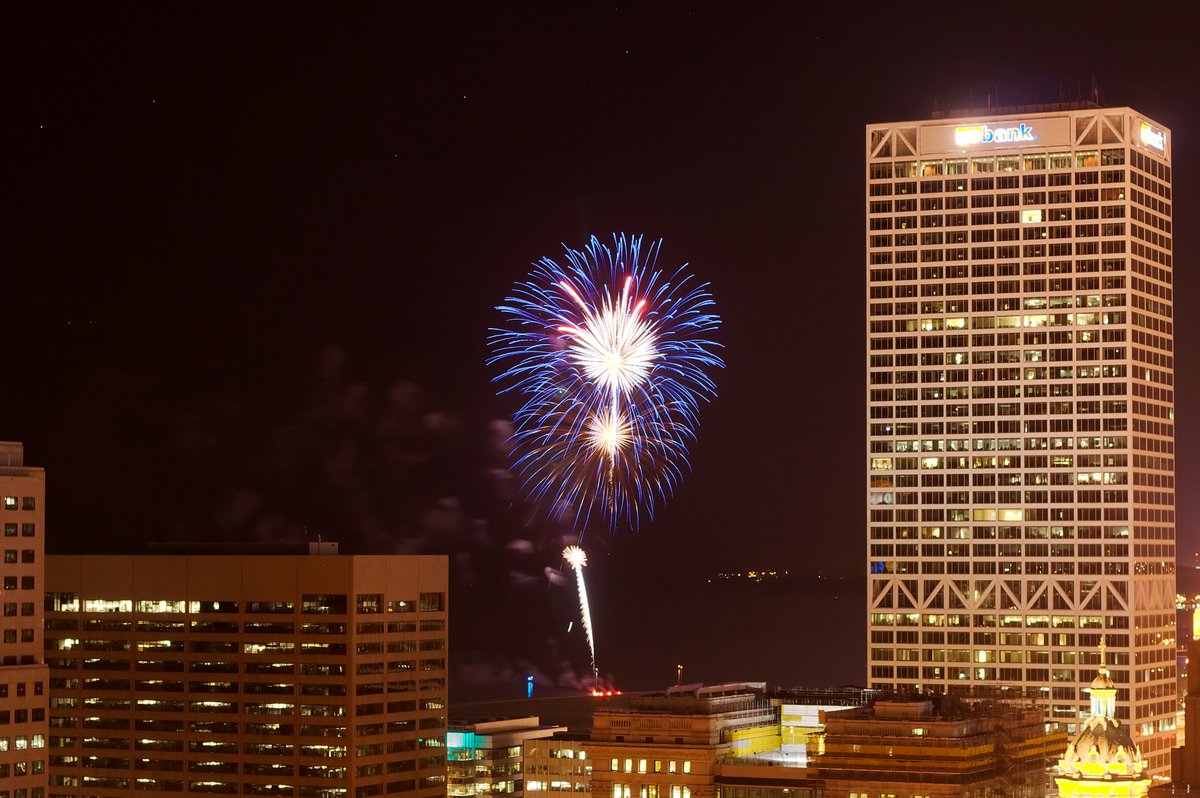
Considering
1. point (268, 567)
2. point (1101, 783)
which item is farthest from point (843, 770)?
point (268, 567)

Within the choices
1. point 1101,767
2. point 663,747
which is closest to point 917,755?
point 663,747

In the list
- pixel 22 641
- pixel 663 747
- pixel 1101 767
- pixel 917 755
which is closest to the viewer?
pixel 1101 767

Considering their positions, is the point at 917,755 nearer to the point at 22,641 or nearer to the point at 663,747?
the point at 663,747

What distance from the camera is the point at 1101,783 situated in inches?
5389

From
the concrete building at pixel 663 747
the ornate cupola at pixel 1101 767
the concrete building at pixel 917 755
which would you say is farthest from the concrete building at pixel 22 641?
the ornate cupola at pixel 1101 767

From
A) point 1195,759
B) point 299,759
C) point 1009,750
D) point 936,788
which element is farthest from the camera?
point 299,759

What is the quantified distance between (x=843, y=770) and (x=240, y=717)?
5629cm

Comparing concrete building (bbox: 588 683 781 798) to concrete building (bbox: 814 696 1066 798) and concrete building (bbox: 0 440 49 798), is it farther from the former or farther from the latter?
concrete building (bbox: 0 440 49 798)

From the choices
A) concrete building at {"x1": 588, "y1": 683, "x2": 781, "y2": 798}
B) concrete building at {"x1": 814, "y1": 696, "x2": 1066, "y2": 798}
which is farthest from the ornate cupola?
concrete building at {"x1": 588, "y1": 683, "x2": 781, "y2": 798}

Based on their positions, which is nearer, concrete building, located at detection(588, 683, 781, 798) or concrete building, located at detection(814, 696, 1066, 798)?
concrete building, located at detection(814, 696, 1066, 798)

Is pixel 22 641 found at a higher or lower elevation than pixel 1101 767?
higher

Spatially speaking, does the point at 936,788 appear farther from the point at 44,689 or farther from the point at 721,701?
the point at 44,689

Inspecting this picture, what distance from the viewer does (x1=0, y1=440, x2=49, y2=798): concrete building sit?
525ft

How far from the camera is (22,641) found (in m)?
163
